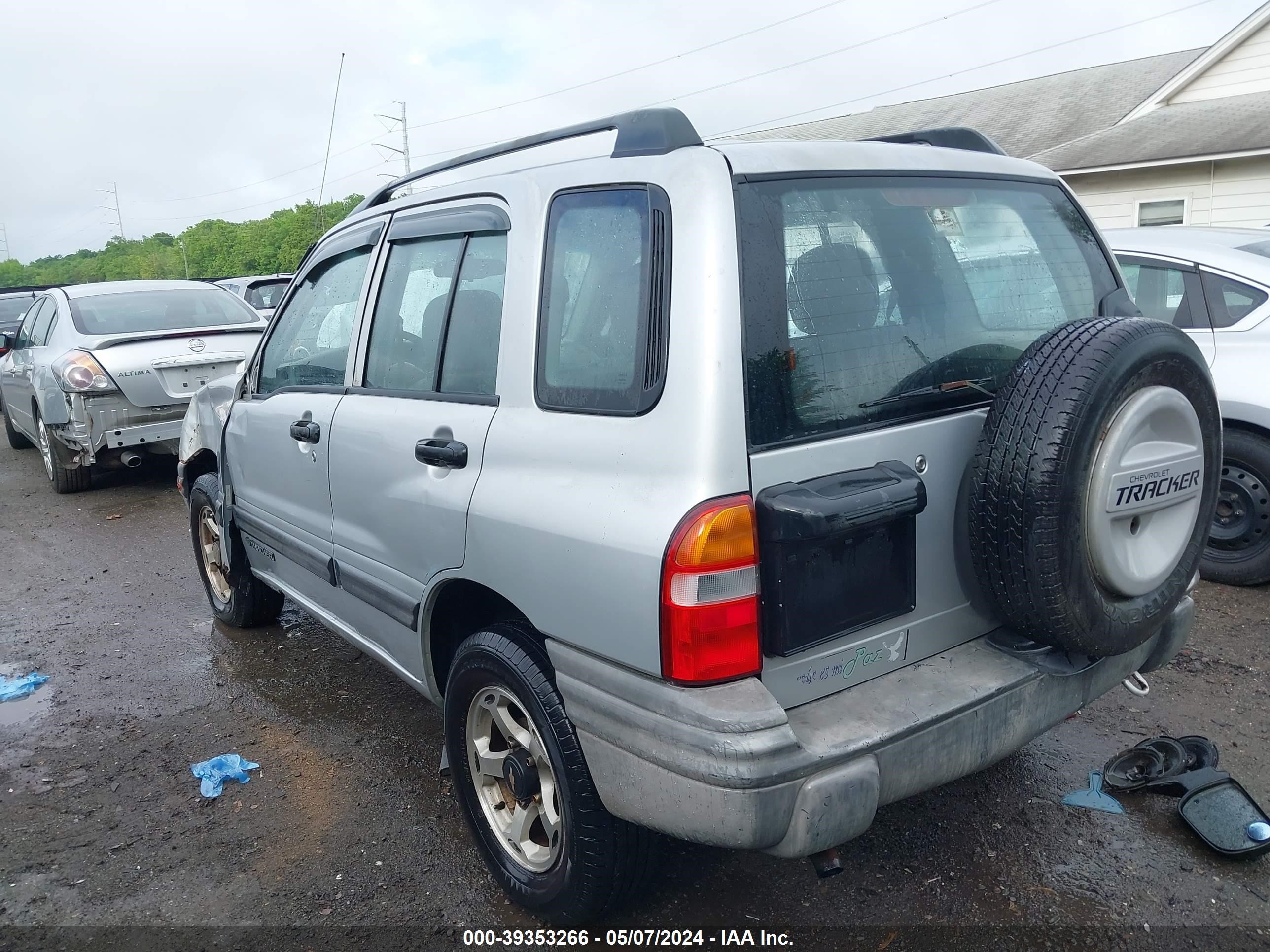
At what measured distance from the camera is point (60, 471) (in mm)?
8422

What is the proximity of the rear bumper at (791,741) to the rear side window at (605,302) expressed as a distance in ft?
2.09

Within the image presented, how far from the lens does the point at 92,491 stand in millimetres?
8656

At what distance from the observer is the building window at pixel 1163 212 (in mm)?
15500

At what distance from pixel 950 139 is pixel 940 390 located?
3.41ft

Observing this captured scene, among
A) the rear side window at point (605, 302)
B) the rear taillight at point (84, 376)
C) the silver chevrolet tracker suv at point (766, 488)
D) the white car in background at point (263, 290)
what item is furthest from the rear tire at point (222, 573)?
the white car in background at point (263, 290)

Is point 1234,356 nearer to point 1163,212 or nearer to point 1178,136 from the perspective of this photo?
point 1163,212

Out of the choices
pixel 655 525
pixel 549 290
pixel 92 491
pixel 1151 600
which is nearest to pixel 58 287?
pixel 92 491

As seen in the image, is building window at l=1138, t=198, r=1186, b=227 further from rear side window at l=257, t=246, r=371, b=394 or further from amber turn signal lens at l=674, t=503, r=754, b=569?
amber turn signal lens at l=674, t=503, r=754, b=569

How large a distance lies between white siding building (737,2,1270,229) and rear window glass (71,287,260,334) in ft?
28.0

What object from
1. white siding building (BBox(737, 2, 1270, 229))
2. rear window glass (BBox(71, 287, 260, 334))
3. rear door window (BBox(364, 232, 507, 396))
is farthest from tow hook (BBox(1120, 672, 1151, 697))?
white siding building (BBox(737, 2, 1270, 229))

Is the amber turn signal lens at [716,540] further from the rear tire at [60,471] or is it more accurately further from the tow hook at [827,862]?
the rear tire at [60,471]

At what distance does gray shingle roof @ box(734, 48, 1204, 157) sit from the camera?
63.7ft

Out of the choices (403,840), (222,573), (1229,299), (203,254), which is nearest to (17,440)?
(222,573)

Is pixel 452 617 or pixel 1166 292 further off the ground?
pixel 1166 292
